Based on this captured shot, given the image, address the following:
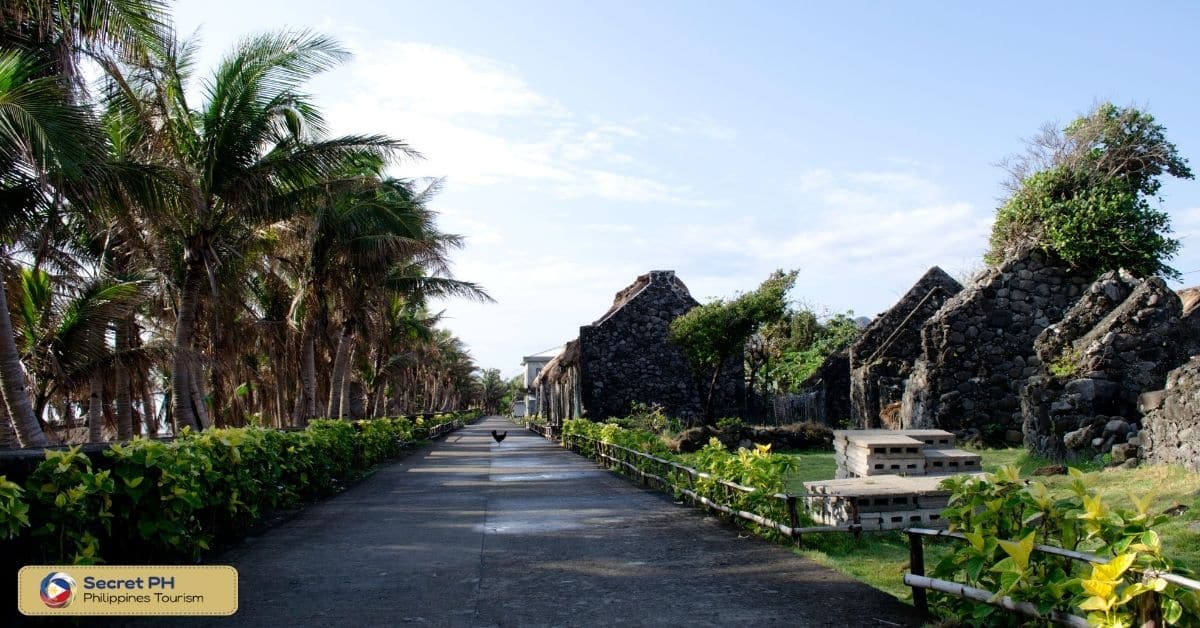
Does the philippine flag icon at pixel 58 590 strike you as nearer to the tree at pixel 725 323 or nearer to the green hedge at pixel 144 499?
the green hedge at pixel 144 499

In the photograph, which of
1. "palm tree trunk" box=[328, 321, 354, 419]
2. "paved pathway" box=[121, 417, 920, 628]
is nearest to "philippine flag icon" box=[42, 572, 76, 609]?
"paved pathway" box=[121, 417, 920, 628]

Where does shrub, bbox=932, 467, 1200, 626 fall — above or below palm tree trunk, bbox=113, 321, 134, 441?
below

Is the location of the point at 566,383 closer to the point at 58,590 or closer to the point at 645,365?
Answer: the point at 645,365

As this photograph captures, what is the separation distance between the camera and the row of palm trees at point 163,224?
34.3 ft

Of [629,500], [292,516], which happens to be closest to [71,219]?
[292,516]

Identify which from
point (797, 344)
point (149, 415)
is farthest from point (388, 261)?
point (797, 344)

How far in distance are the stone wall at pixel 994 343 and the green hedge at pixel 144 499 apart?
12.8 m

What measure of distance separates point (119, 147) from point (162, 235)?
157 cm

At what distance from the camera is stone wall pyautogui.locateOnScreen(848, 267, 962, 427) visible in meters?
22.6

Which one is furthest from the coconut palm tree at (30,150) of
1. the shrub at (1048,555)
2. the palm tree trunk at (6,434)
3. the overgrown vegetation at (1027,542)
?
the shrub at (1048,555)

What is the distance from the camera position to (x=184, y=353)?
1409 cm

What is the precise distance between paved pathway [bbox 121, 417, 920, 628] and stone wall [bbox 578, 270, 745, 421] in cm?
1691

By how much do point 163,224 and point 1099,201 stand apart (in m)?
17.4

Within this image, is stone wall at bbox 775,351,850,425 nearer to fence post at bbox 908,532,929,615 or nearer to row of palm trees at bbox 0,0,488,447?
row of palm trees at bbox 0,0,488,447
